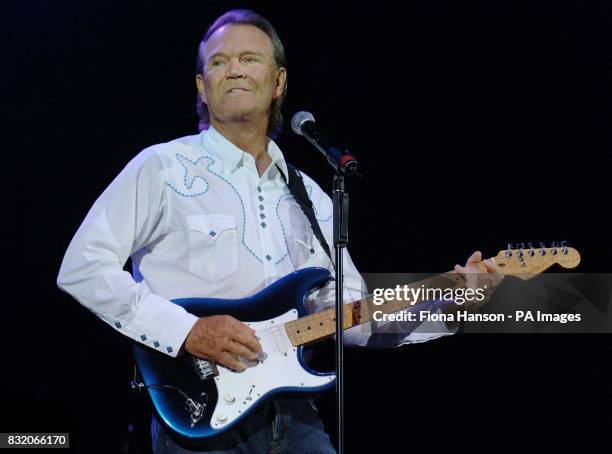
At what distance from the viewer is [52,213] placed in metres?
3.21

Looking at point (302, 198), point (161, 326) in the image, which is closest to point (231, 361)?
point (161, 326)

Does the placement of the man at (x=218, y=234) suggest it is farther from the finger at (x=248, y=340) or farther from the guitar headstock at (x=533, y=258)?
the guitar headstock at (x=533, y=258)

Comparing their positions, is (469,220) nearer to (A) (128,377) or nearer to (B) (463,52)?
(B) (463,52)

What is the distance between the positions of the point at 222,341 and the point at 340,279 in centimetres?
51

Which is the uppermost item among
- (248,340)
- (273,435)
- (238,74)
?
(238,74)

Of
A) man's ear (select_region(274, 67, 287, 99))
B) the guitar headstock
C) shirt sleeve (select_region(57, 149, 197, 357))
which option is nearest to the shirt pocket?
shirt sleeve (select_region(57, 149, 197, 357))

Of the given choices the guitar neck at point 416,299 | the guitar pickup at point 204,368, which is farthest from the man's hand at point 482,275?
the guitar pickup at point 204,368

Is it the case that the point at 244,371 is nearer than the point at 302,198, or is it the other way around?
the point at 244,371

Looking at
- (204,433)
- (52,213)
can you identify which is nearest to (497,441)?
(204,433)

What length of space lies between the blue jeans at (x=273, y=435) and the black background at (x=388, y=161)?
0.80 metres

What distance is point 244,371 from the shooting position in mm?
2369

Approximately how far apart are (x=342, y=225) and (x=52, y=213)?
167cm

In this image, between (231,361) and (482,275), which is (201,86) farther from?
(482,275)

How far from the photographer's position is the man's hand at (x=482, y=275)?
2.66 meters
